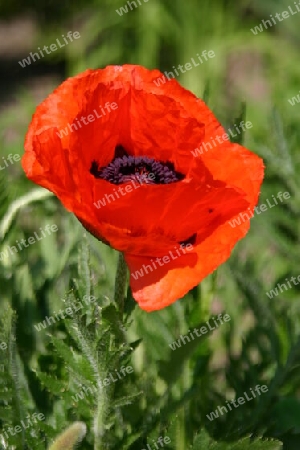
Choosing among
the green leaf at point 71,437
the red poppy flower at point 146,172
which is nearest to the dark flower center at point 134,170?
the red poppy flower at point 146,172

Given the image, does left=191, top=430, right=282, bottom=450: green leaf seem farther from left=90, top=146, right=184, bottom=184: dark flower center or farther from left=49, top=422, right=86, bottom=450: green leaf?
left=90, top=146, right=184, bottom=184: dark flower center

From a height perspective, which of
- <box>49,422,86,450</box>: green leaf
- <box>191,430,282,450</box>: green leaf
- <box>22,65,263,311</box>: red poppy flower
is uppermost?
<box>22,65,263,311</box>: red poppy flower

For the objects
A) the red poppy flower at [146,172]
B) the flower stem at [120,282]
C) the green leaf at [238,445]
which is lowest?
the green leaf at [238,445]

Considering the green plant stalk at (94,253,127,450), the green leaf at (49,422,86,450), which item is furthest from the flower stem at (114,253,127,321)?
the green leaf at (49,422,86,450)

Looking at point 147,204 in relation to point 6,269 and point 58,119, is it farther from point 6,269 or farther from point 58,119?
point 6,269

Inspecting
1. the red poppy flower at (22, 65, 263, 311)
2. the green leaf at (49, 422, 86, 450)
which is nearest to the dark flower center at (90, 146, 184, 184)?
the red poppy flower at (22, 65, 263, 311)

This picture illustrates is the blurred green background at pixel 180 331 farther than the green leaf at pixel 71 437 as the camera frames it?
Yes

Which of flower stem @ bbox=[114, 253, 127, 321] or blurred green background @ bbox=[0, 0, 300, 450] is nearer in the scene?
flower stem @ bbox=[114, 253, 127, 321]

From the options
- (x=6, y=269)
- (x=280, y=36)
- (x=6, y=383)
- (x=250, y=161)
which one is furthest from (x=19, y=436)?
(x=280, y=36)

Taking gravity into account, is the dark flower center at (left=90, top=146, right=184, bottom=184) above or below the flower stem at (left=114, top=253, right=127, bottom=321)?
above

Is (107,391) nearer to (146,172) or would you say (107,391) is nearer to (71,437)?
(71,437)

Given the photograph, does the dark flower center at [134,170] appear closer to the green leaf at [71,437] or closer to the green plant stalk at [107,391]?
the green plant stalk at [107,391]
